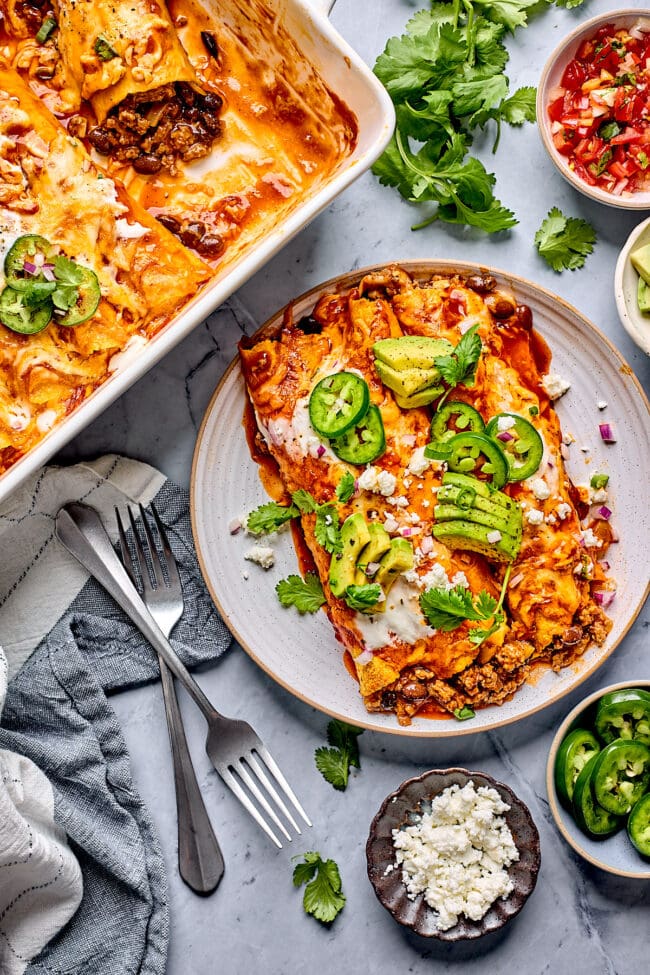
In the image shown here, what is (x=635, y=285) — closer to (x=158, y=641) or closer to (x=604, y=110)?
(x=604, y=110)

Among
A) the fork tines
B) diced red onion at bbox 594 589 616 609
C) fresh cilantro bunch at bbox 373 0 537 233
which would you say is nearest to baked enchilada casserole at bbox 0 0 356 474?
fresh cilantro bunch at bbox 373 0 537 233

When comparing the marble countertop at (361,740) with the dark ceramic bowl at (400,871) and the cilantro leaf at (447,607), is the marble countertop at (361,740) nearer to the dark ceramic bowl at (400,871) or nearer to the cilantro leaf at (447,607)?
the dark ceramic bowl at (400,871)

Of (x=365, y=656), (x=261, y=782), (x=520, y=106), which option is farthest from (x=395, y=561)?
(x=520, y=106)

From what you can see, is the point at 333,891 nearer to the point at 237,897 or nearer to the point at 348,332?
the point at 237,897

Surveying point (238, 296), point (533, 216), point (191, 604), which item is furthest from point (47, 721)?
point (533, 216)

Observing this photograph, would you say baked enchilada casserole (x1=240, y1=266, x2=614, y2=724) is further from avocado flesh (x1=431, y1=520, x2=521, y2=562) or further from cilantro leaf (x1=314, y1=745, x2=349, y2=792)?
cilantro leaf (x1=314, y1=745, x2=349, y2=792)
